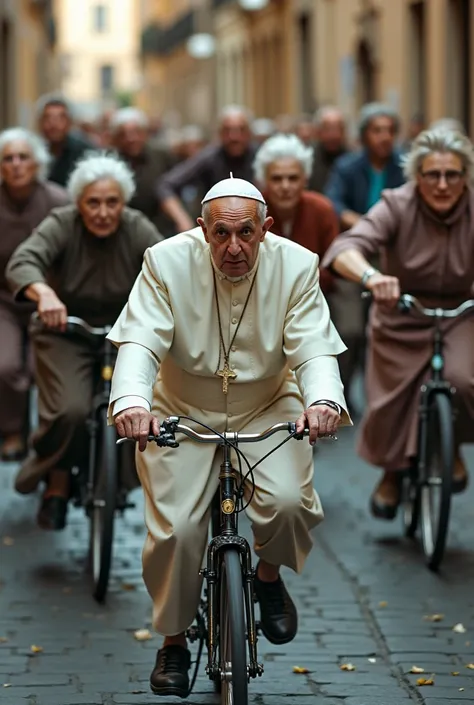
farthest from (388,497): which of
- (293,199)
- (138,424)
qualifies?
(138,424)

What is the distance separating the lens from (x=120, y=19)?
127 metres

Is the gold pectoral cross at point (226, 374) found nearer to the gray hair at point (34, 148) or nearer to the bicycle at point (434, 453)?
the bicycle at point (434, 453)

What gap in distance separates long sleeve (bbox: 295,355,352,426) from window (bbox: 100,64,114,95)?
123 meters

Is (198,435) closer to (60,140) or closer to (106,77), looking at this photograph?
(60,140)

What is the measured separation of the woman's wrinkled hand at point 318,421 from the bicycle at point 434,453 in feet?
8.45

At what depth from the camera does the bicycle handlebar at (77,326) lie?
25.3 ft

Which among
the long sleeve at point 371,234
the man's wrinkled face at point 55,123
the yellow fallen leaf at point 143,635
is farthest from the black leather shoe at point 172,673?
the man's wrinkled face at point 55,123

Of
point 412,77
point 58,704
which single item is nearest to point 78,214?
point 58,704

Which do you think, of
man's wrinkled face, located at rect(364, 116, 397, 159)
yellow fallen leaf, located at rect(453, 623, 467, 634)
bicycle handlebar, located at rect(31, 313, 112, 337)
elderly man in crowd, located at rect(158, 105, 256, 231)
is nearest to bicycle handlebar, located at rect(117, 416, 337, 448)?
yellow fallen leaf, located at rect(453, 623, 467, 634)

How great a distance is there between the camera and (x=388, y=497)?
8797 millimetres

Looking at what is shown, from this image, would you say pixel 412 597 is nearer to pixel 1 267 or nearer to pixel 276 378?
pixel 276 378

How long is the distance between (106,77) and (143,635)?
122914 millimetres

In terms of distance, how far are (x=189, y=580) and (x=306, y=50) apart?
34.8 m

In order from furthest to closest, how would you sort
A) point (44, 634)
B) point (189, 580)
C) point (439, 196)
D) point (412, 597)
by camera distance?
point (439, 196), point (412, 597), point (44, 634), point (189, 580)
